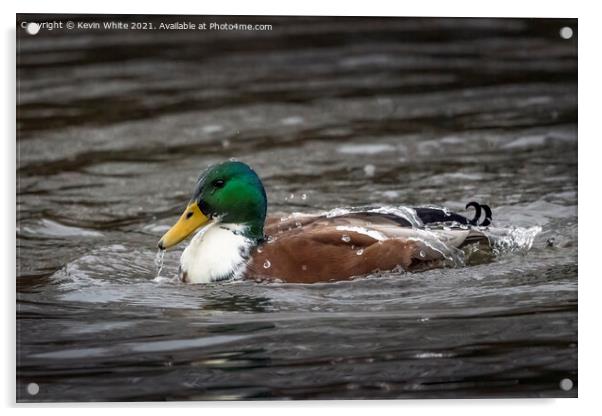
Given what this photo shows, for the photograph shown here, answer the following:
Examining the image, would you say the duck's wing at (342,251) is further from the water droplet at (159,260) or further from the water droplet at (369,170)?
the water droplet at (369,170)

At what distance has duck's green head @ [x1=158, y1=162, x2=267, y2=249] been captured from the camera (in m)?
8.11

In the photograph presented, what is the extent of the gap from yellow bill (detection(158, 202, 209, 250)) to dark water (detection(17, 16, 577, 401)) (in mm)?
279

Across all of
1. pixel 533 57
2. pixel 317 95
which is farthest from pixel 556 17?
pixel 317 95

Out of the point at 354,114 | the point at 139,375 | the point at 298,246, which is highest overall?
the point at 354,114

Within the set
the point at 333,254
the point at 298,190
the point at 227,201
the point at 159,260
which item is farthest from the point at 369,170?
the point at 333,254

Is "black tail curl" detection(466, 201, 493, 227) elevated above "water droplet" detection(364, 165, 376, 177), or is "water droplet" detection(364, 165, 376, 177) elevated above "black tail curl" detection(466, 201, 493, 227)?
"water droplet" detection(364, 165, 376, 177)

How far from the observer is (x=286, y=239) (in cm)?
796

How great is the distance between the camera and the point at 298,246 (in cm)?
789

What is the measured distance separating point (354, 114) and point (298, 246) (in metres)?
2.07

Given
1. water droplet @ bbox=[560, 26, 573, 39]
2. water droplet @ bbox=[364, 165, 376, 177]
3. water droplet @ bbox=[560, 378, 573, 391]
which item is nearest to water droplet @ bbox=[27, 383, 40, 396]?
water droplet @ bbox=[560, 378, 573, 391]

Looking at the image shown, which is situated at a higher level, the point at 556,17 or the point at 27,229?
the point at 556,17

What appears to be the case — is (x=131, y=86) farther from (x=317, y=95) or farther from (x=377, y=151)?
(x=377, y=151)

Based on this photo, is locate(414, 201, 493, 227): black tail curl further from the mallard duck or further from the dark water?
the dark water

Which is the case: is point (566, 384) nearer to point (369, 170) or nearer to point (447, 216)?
point (447, 216)
